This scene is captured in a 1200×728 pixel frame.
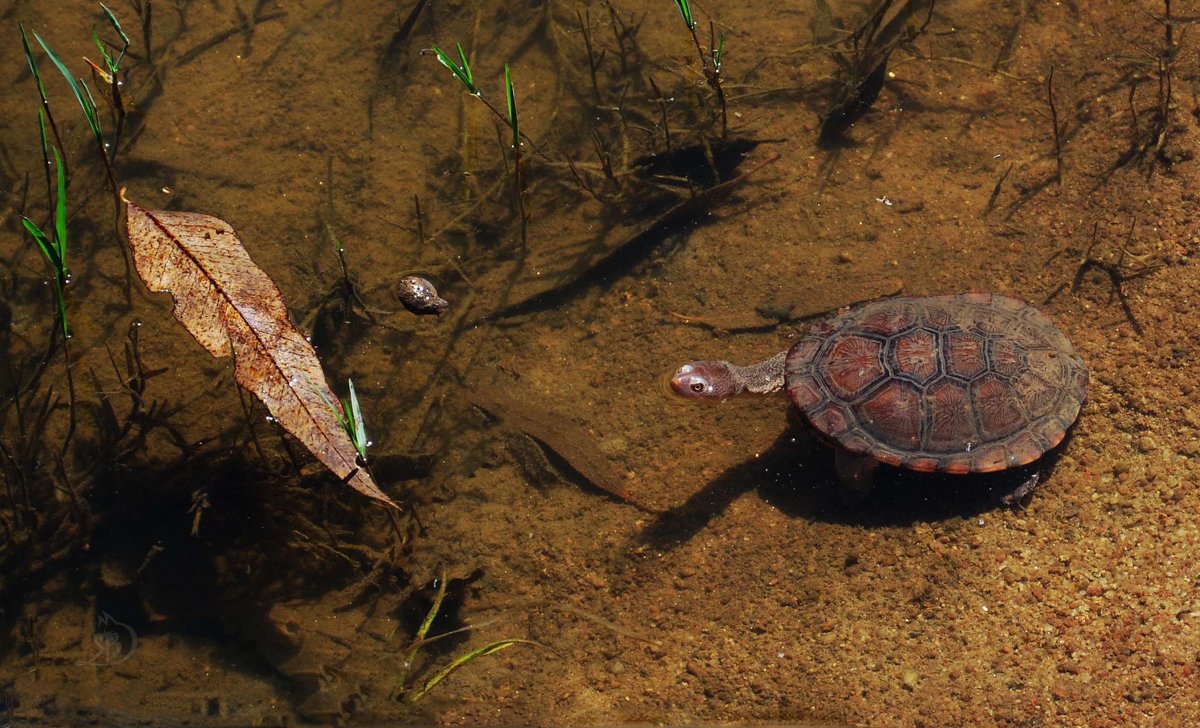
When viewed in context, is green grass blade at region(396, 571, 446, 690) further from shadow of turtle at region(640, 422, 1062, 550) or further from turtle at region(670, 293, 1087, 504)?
turtle at region(670, 293, 1087, 504)

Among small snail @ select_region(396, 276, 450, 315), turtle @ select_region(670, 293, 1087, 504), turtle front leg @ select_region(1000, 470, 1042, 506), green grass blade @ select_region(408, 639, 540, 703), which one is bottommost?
green grass blade @ select_region(408, 639, 540, 703)

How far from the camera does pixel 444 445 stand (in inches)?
186

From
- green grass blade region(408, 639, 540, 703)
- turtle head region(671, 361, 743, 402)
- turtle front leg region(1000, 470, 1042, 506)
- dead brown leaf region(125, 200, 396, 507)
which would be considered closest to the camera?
dead brown leaf region(125, 200, 396, 507)

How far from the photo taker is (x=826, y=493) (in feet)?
14.3

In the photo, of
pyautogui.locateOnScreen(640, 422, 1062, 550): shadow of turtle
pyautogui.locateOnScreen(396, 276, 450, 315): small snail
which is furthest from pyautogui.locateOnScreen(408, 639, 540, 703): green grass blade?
pyautogui.locateOnScreen(396, 276, 450, 315): small snail

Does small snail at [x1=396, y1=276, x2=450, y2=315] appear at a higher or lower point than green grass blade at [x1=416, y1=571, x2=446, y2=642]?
higher

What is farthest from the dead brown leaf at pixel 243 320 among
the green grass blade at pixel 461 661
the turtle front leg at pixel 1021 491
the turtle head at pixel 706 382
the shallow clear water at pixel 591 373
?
the turtle front leg at pixel 1021 491

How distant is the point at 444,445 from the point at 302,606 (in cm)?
109

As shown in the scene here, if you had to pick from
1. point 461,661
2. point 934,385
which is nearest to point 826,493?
point 934,385

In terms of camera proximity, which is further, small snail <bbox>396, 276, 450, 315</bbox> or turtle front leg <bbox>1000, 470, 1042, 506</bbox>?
small snail <bbox>396, 276, 450, 315</bbox>

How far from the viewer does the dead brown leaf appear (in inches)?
120

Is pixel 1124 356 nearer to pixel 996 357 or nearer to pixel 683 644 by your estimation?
pixel 996 357

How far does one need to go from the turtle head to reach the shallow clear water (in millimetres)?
270

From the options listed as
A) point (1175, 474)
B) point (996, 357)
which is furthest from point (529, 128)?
point (1175, 474)
